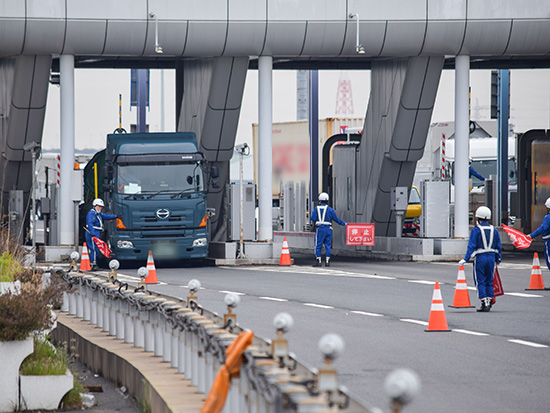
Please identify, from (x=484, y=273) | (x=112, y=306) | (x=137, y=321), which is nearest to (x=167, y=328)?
(x=137, y=321)

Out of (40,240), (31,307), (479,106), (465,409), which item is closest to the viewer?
(465,409)

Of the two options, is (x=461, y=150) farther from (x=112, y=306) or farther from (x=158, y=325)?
(x=158, y=325)

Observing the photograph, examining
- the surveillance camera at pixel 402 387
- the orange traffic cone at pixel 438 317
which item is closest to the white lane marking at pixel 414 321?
the orange traffic cone at pixel 438 317

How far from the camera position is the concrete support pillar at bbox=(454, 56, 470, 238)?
31.3 meters

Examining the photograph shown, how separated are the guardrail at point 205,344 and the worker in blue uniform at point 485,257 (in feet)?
19.2

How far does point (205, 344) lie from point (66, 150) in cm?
2241

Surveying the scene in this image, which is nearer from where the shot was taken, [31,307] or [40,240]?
[31,307]

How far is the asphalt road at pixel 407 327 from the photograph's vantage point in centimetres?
997

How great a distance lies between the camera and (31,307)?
396 inches

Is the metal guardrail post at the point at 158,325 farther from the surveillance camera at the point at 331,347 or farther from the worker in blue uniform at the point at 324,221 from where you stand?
the worker in blue uniform at the point at 324,221

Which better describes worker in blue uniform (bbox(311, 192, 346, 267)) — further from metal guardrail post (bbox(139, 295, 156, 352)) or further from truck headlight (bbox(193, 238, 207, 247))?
metal guardrail post (bbox(139, 295, 156, 352))

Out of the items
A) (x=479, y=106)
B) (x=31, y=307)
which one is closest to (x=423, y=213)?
(x=31, y=307)

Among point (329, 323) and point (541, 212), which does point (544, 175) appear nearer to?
point (541, 212)

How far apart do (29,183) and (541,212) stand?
15059 mm
